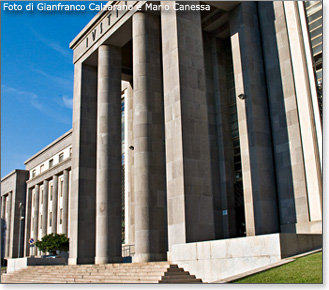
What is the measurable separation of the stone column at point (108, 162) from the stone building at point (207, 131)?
0.08 meters

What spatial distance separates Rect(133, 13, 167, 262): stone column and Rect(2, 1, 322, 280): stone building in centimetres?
6

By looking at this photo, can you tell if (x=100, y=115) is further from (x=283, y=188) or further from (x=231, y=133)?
(x=283, y=188)

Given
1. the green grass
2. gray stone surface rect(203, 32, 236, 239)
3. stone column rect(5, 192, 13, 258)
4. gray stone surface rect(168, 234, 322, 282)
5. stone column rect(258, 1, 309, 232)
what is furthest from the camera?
stone column rect(5, 192, 13, 258)

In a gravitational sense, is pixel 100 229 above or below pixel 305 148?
below

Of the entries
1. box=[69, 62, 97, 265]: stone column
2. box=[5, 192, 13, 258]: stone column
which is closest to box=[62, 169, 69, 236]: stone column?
box=[5, 192, 13, 258]: stone column

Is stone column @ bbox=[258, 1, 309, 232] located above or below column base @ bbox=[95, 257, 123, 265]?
above

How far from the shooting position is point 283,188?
22.2 metres

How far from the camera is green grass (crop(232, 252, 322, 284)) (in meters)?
12.0

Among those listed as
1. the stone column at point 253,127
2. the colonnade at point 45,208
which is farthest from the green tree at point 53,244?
the stone column at point 253,127

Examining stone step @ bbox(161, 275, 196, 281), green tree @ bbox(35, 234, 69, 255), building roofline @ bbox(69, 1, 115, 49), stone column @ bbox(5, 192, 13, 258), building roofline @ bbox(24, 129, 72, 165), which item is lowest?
stone step @ bbox(161, 275, 196, 281)

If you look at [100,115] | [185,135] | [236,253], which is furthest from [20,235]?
[236,253]

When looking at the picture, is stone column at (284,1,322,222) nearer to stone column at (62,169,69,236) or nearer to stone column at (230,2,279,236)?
stone column at (230,2,279,236)

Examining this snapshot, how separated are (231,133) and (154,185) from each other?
22.0 ft

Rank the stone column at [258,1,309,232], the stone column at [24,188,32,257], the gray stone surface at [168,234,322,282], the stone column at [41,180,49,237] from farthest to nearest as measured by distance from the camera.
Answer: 1. the stone column at [24,188,32,257]
2. the stone column at [41,180,49,237]
3. the stone column at [258,1,309,232]
4. the gray stone surface at [168,234,322,282]
